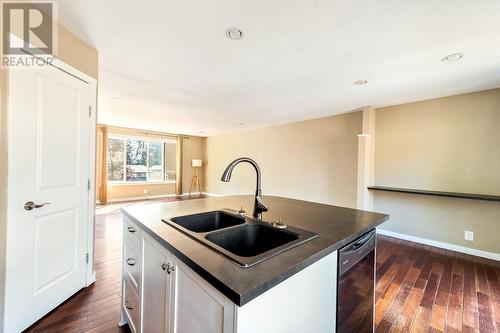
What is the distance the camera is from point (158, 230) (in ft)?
3.54

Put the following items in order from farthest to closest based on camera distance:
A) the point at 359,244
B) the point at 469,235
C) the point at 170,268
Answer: the point at 469,235, the point at 359,244, the point at 170,268

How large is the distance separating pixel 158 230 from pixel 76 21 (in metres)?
1.86

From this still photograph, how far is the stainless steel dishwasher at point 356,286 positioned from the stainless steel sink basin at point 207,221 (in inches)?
25.0

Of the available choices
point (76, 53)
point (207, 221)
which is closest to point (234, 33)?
point (76, 53)

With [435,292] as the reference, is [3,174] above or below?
above

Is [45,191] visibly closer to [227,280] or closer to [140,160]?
[227,280]

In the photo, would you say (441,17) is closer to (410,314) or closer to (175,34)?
(175,34)

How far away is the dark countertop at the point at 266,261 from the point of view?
642mm

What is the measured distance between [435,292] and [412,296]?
29cm

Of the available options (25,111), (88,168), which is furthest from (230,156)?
(25,111)

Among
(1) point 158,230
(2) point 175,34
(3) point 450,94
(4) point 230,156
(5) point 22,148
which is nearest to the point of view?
(1) point 158,230

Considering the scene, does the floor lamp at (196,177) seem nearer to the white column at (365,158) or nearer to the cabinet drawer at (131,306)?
the white column at (365,158)

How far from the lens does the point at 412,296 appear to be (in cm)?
204

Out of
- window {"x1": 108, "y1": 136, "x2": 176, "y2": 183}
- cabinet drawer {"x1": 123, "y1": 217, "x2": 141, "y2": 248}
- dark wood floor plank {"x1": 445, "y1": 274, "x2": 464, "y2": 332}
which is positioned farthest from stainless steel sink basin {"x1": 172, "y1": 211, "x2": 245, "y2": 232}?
window {"x1": 108, "y1": 136, "x2": 176, "y2": 183}
